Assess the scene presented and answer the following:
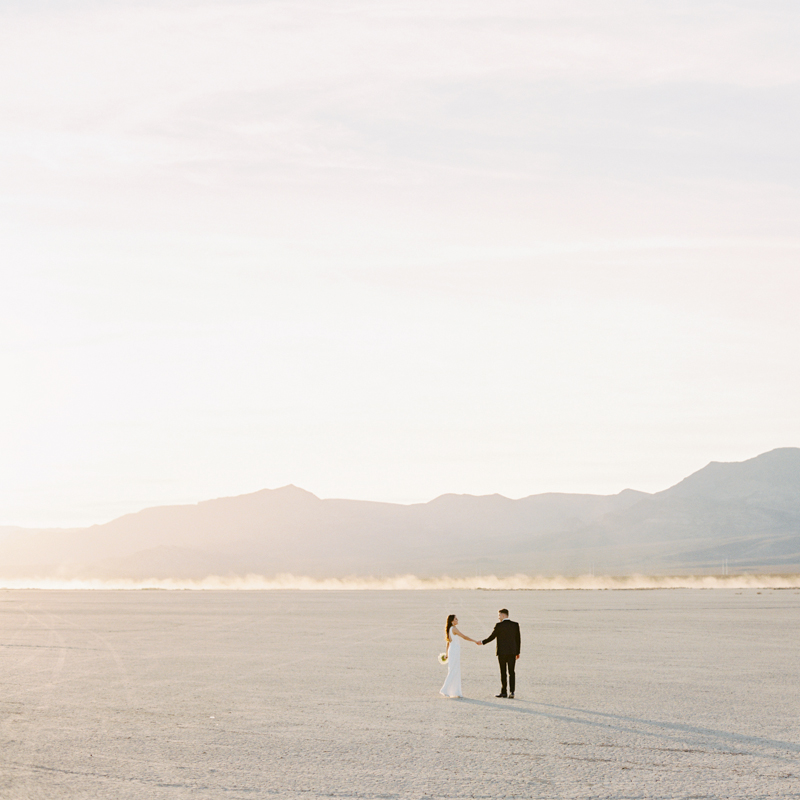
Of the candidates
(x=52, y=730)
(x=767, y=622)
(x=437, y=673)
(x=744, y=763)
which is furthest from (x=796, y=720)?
(x=767, y=622)

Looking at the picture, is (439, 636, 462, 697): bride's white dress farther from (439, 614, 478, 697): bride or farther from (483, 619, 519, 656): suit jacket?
(483, 619, 519, 656): suit jacket

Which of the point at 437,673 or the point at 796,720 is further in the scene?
the point at 437,673

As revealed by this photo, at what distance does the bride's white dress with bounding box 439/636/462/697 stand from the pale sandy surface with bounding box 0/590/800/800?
2.21 feet

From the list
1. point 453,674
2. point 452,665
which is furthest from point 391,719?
point 452,665

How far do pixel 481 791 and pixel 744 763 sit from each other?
430 cm

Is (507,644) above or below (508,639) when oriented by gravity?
below

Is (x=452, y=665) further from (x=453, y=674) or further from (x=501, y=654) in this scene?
(x=501, y=654)

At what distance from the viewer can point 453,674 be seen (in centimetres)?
2067

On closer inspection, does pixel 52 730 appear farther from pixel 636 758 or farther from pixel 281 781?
pixel 636 758

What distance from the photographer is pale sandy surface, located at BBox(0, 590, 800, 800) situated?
42.9 feet

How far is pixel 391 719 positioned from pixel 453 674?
309 centimetres

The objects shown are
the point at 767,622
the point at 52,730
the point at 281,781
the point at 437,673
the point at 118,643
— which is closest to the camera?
the point at 281,781

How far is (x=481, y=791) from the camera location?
41.0 ft

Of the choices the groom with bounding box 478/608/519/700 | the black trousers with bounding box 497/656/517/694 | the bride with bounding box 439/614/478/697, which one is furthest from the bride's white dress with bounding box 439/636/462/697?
the black trousers with bounding box 497/656/517/694
